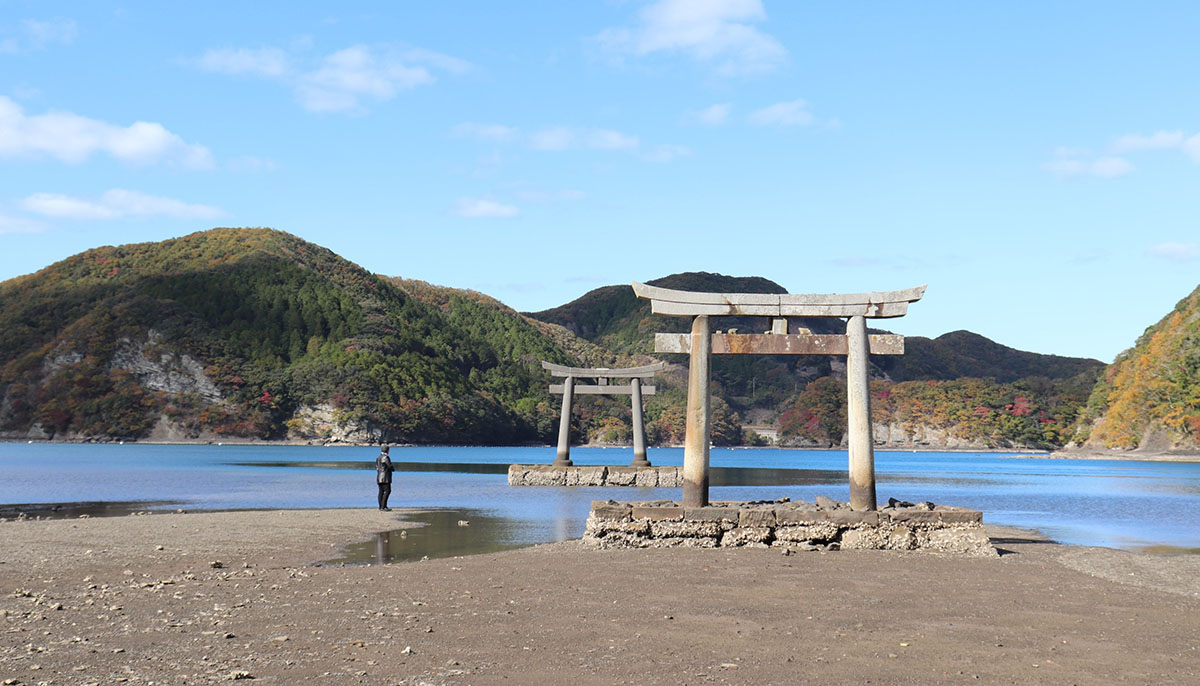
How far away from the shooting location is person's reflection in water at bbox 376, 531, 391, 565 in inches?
607

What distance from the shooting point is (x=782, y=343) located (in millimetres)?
17031

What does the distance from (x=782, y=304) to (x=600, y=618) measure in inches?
342

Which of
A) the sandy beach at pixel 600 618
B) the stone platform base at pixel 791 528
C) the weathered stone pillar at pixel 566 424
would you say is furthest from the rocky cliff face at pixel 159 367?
the stone platform base at pixel 791 528

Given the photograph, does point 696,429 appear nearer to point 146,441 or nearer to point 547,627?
point 547,627

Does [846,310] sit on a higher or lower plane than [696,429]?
higher

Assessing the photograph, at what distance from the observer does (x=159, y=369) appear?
129875 mm

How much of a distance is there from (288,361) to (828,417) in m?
89.8

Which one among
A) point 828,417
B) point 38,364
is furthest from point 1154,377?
point 38,364

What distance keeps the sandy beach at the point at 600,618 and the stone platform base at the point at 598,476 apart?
78.5 ft

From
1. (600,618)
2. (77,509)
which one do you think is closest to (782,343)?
(600,618)

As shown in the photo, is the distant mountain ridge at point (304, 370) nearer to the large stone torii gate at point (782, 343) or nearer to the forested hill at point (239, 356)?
the forested hill at point (239, 356)

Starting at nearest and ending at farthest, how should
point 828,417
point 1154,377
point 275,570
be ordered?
point 275,570, point 1154,377, point 828,417

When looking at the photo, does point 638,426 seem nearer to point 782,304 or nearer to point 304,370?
point 782,304

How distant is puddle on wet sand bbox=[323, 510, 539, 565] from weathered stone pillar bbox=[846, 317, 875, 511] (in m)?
5.86
